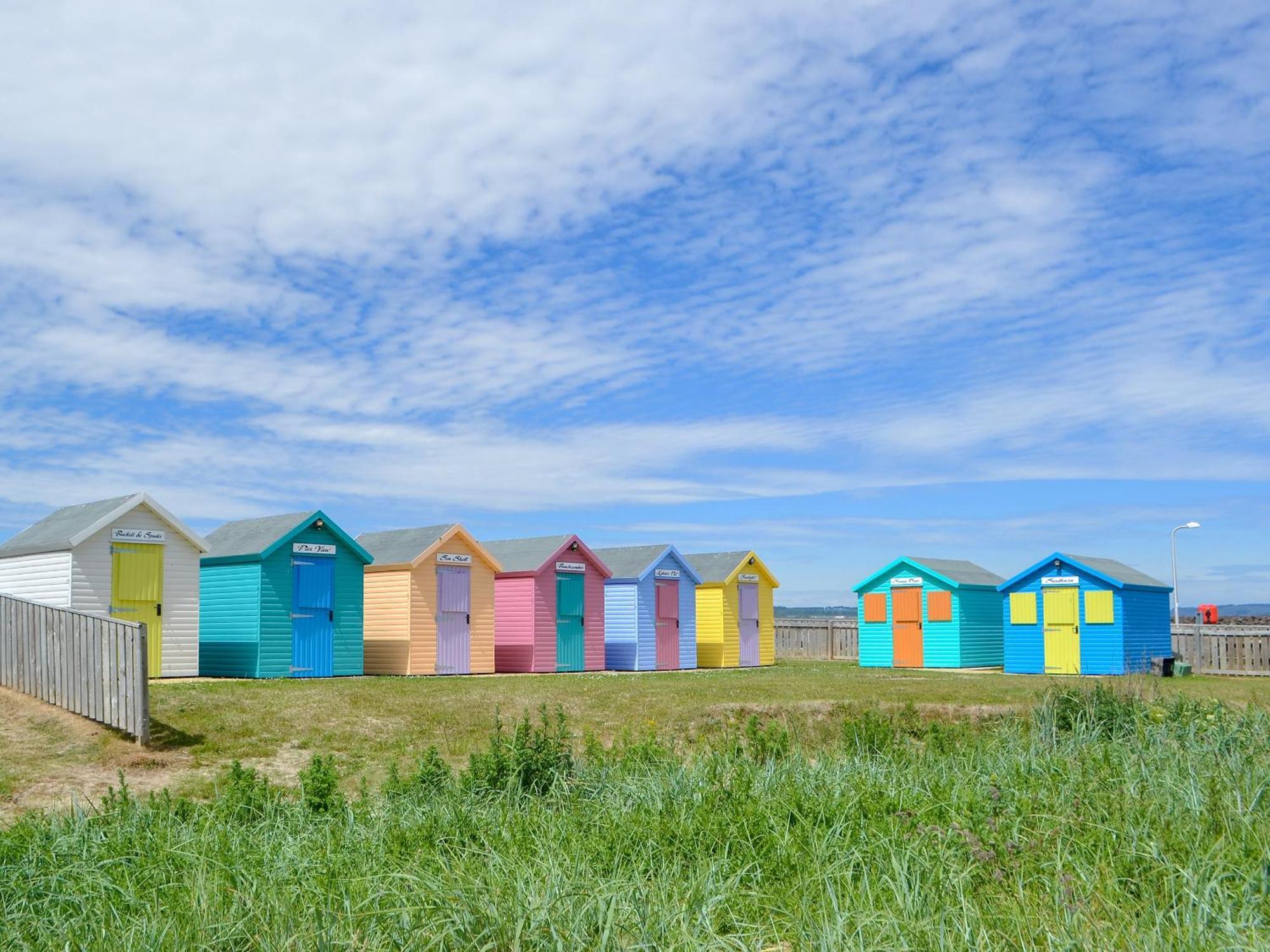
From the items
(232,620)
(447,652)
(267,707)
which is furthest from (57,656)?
(447,652)

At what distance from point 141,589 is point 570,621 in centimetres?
1111

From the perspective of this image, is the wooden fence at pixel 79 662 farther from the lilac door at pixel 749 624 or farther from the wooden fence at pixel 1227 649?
the wooden fence at pixel 1227 649

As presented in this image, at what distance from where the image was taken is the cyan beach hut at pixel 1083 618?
28.1m

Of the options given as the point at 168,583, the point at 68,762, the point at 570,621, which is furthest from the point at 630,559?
the point at 68,762

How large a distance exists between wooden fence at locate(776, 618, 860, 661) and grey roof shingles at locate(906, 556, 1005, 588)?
615 centimetres

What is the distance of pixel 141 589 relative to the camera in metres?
21.6

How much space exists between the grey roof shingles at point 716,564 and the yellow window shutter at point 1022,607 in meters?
8.07

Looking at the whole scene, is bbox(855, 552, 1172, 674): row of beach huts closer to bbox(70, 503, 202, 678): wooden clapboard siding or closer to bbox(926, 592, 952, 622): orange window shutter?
bbox(926, 592, 952, 622): orange window shutter

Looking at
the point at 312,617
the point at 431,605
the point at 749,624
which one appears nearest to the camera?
the point at 312,617

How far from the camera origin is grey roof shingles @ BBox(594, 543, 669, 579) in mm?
31531

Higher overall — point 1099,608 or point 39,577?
point 39,577

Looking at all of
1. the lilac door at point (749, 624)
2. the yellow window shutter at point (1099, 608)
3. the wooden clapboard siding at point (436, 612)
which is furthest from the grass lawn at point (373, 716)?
the lilac door at point (749, 624)

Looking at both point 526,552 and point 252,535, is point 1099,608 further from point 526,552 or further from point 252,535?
point 252,535

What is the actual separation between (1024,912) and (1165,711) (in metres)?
7.59
